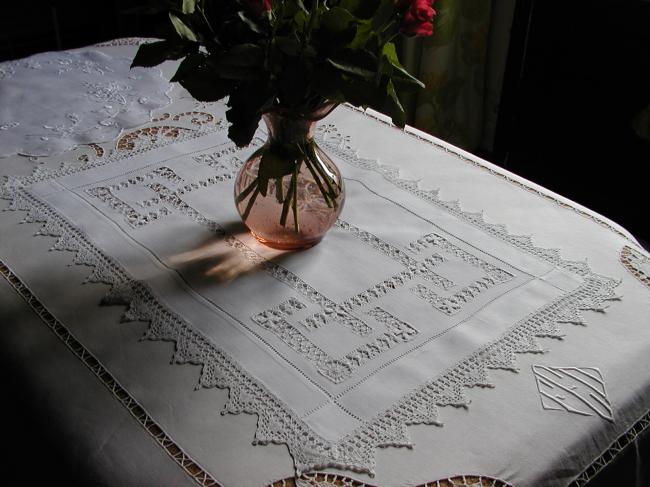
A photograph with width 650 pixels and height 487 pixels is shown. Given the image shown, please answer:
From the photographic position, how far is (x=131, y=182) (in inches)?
50.8

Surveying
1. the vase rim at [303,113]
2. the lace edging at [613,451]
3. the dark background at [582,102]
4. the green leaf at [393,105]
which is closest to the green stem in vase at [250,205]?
the vase rim at [303,113]

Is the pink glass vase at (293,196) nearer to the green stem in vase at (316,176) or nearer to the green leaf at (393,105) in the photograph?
the green stem in vase at (316,176)

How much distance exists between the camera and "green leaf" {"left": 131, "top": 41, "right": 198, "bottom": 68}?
0.96 meters

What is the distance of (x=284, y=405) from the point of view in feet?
2.78

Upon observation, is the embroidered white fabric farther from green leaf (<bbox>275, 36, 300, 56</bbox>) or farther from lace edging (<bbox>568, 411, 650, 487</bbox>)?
lace edging (<bbox>568, 411, 650, 487</bbox>)

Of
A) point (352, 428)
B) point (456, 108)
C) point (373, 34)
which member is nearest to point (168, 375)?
point (352, 428)

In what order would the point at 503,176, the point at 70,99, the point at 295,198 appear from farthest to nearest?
the point at 70,99 < the point at 503,176 < the point at 295,198

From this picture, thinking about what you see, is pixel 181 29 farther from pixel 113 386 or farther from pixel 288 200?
pixel 113 386

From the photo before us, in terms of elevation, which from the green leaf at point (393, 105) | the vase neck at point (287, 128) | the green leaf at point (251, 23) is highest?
the green leaf at point (251, 23)

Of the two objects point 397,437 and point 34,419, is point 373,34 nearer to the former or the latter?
point 397,437

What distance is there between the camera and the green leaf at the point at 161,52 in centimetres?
96

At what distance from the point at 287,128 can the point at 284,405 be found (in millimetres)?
394

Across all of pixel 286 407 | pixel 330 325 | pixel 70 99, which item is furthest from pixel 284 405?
pixel 70 99

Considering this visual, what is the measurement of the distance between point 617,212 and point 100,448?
2.12 meters
